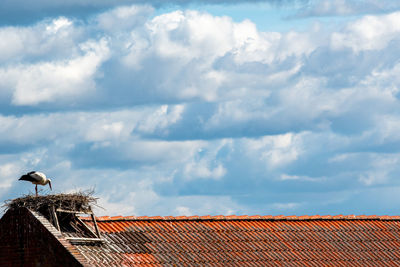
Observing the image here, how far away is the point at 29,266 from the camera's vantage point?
2380 centimetres

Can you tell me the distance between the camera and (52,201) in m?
23.9

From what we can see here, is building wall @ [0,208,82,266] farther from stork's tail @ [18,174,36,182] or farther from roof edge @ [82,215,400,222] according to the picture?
roof edge @ [82,215,400,222]

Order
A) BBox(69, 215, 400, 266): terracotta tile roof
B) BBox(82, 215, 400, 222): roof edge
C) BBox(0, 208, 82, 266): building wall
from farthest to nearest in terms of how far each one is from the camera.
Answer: BBox(82, 215, 400, 222): roof edge, BBox(69, 215, 400, 266): terracotta tile roof, BBox(0, 208, 82, 266): building wall

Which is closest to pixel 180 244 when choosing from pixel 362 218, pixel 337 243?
pixel 337 243

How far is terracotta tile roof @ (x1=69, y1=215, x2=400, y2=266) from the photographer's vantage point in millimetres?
24797

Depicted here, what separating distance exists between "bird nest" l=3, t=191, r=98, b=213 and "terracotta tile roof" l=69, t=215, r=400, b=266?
1.22m

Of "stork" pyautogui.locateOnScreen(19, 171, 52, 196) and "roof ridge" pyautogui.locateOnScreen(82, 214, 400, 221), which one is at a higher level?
"stork" pyautogui.locateOnScreen(19, 171, 52, 196)

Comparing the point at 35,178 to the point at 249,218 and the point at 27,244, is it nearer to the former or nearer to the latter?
the point at 27,244

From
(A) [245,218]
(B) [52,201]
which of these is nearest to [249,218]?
(A) [245,218]

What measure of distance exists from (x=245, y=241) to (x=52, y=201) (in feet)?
20.6

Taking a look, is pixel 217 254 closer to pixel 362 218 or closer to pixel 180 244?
pixel 180 244

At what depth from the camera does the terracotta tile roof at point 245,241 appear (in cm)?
2480

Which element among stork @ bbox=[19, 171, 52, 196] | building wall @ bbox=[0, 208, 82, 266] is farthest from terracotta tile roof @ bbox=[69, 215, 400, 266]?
stork @ bbox=[19, 171, 52, 196]

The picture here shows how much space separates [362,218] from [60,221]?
1113cm
